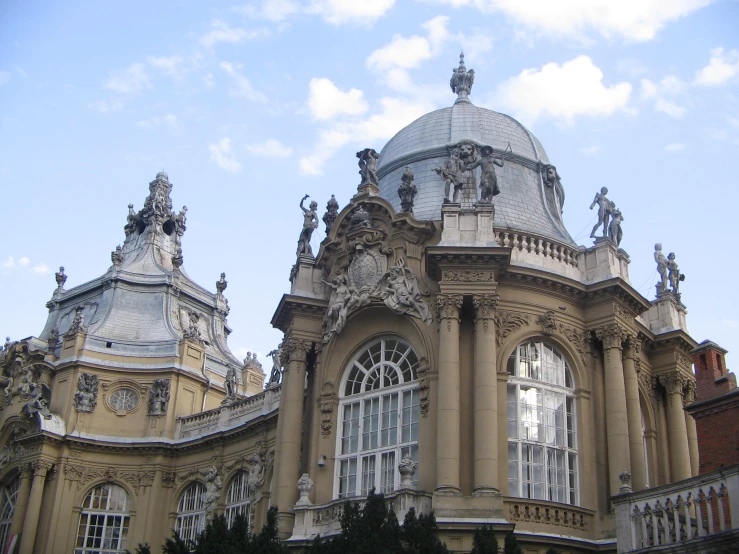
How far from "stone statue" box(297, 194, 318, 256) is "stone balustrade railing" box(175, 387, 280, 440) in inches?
246

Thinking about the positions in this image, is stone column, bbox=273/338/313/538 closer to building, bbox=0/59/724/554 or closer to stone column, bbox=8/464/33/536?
building, bbox=0/59/724/554

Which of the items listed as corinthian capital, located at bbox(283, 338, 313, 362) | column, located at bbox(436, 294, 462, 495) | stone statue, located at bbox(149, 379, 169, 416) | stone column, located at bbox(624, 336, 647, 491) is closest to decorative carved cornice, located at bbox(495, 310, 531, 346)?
column, located at bbox(436, 294, 462, 495)

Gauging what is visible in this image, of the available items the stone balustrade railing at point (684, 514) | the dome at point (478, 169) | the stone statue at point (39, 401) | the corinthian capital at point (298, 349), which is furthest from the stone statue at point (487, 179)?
the stone statue at point (39, 401)

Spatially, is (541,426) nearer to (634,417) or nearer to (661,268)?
(634,417)

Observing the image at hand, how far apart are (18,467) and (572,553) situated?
2446 cm

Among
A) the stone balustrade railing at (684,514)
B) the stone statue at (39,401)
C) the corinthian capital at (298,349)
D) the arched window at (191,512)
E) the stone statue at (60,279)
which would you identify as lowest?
the stone balustrade railing at (684,514)

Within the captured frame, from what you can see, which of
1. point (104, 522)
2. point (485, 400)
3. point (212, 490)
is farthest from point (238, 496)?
point (485, 400)

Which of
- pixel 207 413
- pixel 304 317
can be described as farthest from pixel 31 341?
pixel 304 317

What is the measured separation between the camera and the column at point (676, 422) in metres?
26.2

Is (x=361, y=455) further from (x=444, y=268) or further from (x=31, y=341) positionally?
(x=31, y=341)

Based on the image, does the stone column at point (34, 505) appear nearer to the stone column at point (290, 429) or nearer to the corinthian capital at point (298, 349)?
the stone column at point (290, 429)

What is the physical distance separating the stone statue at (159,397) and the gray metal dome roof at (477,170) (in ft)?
46.6

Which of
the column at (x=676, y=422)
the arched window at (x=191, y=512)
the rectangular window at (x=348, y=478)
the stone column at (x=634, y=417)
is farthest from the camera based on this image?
the arched window at (x=191, y=512)

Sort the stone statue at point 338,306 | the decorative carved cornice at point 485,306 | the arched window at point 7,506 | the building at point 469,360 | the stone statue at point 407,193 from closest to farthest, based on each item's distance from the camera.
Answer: the building at point 469,360
the decorative carved cornice at point 485,306
the stone statue at point 338,306
the stone statue at point 407,193
the arched window at point 7,506
